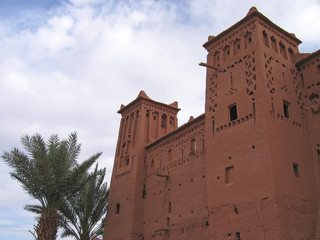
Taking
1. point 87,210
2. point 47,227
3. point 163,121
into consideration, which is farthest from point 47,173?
point 163,121

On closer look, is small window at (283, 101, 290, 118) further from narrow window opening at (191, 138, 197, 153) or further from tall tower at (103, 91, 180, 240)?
tall tower at (103, 91, 180, 240)

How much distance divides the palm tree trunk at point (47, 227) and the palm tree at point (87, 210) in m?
4.63

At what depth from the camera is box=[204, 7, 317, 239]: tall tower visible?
11586 millimetres

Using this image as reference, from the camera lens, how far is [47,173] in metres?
14.3

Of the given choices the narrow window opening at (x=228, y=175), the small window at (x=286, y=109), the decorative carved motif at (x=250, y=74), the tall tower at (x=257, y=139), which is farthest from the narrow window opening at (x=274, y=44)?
the narrow window opening at (x=228, y=175)

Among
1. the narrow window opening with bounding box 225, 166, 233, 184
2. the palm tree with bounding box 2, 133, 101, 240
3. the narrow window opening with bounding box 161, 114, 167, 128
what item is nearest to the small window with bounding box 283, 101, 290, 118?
the narrow window opening with bounding box 225, 166, 233, 184

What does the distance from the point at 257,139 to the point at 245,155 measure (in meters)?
0.77

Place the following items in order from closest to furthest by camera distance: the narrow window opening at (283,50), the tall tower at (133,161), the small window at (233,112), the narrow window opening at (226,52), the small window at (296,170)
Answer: the small window at (296,170) < the small window at (233,112) < the narrow window opening at (283,50) < the narrow window opening at (226,52) < the tall tower at (133,161)

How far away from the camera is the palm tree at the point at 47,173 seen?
1429 centimetres

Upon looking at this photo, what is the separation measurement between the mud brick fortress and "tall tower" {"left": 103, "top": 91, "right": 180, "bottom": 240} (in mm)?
129

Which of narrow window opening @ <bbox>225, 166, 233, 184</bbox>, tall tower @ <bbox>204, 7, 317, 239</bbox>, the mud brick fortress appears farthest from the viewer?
narrow window opening @ <bbox>225, 166, 233, 184</bbox>

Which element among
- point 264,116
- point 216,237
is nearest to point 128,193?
point 216,237

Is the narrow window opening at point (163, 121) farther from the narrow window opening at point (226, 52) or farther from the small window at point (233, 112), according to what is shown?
the small window at point (233, 112)

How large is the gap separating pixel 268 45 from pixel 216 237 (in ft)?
27.4
